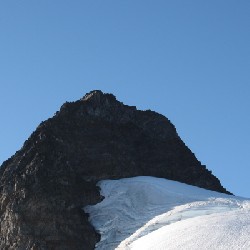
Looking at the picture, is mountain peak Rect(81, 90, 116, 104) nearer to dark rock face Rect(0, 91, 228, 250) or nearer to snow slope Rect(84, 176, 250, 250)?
dark rock face Rect(0, 91, 228, 250)

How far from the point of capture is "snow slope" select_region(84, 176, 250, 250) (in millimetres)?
38688

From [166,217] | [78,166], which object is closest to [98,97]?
[78,166]

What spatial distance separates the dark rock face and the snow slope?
3.72 ft

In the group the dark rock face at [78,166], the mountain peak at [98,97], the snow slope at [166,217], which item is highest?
the mountain peak at [98,97]

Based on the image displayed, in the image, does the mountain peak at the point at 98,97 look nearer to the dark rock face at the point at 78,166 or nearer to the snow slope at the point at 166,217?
the dark rock face at the point at 78,166

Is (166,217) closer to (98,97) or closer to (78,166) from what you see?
(78,166)

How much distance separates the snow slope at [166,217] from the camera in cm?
3869

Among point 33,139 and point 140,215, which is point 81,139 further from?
point 140,215

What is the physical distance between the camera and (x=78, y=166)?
4966 cm

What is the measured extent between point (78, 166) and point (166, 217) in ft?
29.9

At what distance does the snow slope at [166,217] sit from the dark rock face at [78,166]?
114cm

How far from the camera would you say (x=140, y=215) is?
44.2 meters

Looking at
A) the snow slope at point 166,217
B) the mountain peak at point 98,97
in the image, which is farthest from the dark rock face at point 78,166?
the snow slope at point 166,217

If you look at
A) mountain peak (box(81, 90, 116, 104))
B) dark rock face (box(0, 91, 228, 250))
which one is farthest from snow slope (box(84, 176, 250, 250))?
mountain peak (box(81, 90, 116, 104))
